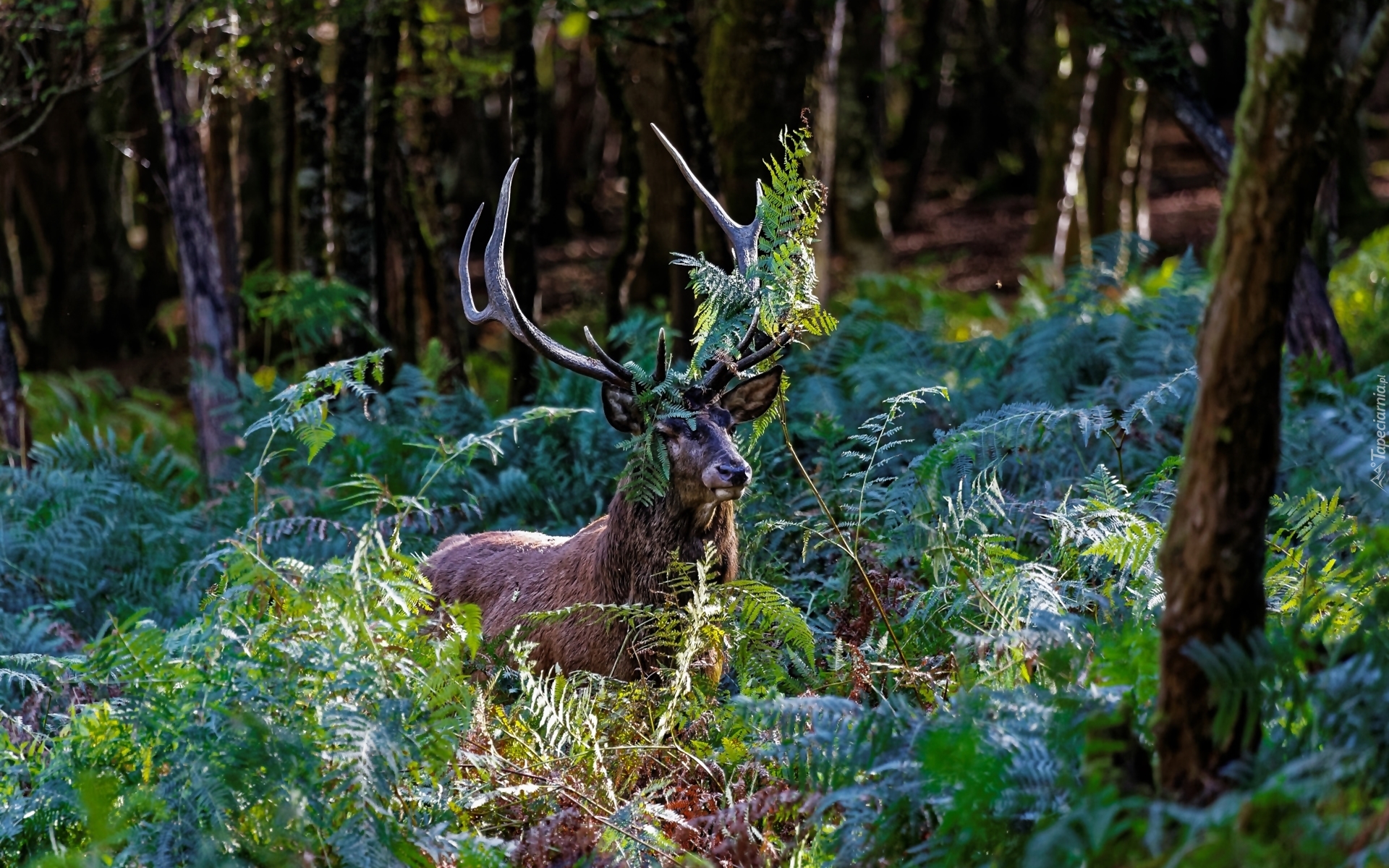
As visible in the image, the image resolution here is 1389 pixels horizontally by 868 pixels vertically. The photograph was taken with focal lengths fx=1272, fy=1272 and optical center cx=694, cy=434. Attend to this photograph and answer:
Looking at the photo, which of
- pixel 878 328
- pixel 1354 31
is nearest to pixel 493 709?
pixel 878 328

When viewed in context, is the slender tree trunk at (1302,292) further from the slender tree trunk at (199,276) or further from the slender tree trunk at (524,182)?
the slender tree trunk at (199,276)

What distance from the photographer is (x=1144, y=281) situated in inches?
452

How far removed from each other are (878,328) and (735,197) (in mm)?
1413

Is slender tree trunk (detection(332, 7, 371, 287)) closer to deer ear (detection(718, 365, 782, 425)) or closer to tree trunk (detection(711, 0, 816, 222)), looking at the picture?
tree trunk (detection(711, 0, 816, 222))

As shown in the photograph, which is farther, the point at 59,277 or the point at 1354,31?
the point at 59,277

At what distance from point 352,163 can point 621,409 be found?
15.6 ft

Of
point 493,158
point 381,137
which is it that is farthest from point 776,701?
point 493,158

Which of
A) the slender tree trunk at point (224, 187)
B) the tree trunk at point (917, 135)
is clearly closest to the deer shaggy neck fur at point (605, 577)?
the slender tree trunk at point (224, 187)

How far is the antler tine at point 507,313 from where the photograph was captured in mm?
5383

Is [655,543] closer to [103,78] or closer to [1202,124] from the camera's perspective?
[1202,124]

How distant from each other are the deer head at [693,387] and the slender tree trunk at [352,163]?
3985mm

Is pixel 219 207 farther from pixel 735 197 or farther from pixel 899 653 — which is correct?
pixel 899 653

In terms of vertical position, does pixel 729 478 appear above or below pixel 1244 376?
below

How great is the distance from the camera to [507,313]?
18.5ft
